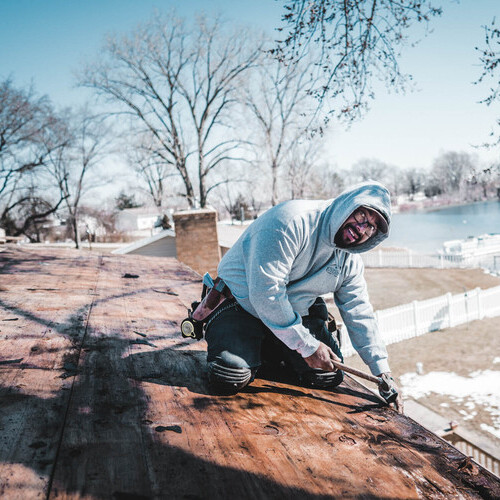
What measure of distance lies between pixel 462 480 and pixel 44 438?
1641mm

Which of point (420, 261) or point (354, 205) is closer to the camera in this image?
point (354, 205)

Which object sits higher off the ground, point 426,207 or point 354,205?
point 426,207

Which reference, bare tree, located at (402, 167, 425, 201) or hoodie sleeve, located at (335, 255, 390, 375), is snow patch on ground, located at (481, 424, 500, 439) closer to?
hoodie sleeve, located at (335, 255, 390, 375)

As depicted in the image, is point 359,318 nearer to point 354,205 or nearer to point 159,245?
point 354,205

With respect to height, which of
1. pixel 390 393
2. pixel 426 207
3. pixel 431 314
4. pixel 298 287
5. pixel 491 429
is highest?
pixel 426 207

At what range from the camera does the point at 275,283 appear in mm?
2172

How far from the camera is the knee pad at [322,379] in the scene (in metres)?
2.44

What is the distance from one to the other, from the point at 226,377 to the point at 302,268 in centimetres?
75

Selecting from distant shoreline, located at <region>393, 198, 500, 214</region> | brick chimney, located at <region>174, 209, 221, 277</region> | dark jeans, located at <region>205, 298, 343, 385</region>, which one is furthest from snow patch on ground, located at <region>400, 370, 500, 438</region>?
distant shoreline, located at <region>393, 198, 500, 214</region>

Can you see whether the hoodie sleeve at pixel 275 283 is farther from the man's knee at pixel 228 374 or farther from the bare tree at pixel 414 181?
the bare tree at pixel 414 181

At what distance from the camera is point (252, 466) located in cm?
154

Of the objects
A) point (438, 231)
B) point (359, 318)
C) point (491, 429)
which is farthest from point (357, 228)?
point (438, 231)

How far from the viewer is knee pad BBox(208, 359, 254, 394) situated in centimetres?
216

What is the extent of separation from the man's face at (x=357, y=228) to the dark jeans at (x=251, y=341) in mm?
637
